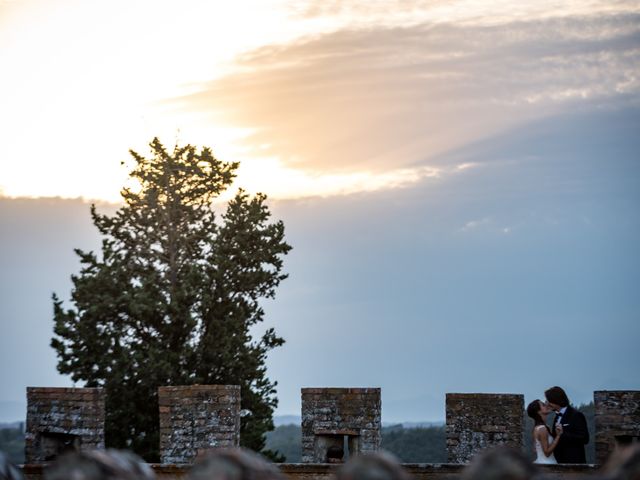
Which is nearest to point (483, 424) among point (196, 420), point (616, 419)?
point (616, 419)

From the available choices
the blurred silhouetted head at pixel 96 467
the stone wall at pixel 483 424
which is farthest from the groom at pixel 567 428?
the blurred silhouetted head at pixel 96 467

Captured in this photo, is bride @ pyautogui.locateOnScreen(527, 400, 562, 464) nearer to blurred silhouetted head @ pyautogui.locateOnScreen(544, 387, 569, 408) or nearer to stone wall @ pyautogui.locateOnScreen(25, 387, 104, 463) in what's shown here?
blurred silhouetted head @ pyautogui.locateOnScreen(544, 387, 569, 408)

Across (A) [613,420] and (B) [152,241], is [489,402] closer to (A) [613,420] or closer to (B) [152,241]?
(A) [613,420]

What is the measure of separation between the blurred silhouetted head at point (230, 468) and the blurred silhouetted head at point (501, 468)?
61cm

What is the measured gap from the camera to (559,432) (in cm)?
1170

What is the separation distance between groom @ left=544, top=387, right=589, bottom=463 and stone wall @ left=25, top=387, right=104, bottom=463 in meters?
4.52

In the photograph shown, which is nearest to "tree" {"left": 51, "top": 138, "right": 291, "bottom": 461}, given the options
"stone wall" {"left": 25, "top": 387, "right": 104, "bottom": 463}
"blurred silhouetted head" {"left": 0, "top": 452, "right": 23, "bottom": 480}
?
"stone wall" {"left": 25, "top": 387, "right": 104, "bottom": 463}

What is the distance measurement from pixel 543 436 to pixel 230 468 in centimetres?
874

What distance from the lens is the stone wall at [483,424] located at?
1210cm

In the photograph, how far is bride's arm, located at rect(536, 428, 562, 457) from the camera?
1166 cm

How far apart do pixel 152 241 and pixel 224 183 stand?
7.33 ft

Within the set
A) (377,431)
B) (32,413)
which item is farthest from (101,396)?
(377,431)

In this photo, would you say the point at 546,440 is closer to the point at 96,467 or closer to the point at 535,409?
the point at 535,409

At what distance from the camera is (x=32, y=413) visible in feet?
41.5
